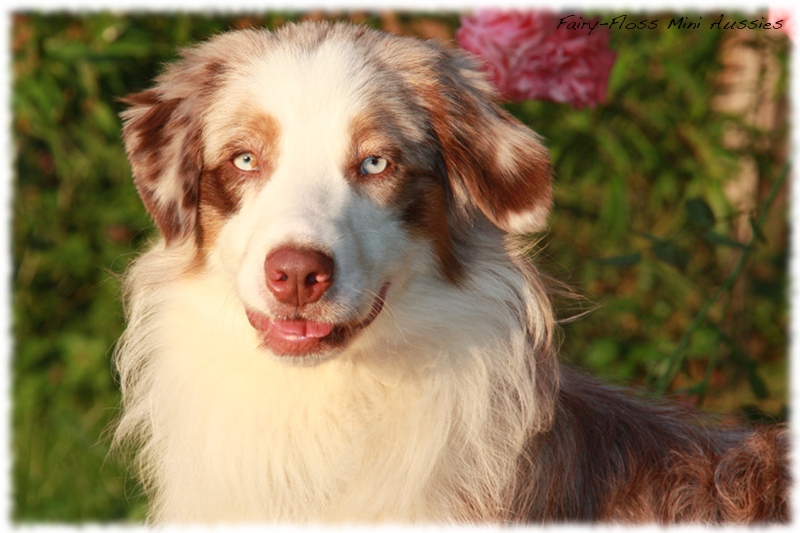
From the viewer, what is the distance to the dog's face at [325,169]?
2.71 meters

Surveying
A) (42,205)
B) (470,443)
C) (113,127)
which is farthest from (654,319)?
(42,205)

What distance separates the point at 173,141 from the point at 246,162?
0.34m

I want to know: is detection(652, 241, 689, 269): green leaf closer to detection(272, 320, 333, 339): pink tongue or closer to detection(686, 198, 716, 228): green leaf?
detection(686, 198, 716, 228): green leaf

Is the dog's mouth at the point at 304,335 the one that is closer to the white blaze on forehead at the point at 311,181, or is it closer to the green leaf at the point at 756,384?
the white blaze on forehead at the point at 311,181

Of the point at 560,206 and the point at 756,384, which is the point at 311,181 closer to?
the point at 756,384

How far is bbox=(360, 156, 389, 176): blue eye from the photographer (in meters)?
2.91

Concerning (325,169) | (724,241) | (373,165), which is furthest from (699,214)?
(325,169)

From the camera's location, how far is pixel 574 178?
5355 millimetres

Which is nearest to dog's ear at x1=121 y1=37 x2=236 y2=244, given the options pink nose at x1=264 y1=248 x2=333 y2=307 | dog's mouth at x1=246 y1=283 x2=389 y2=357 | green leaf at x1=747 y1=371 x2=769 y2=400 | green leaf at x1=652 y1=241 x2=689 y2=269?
dog's mouth at x1=246 y1=283 x2=389 y2=357

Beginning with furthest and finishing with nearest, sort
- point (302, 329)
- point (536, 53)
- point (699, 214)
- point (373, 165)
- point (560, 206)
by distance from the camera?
point (560, 206) → point (699, 214) → point (536, 53) → point (373, 165) → point (302, 329)

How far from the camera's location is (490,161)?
10.2ft

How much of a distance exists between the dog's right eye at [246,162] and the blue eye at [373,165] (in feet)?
1.11

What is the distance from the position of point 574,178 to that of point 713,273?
1.32 m

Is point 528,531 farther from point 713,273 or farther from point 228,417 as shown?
point 713,273
